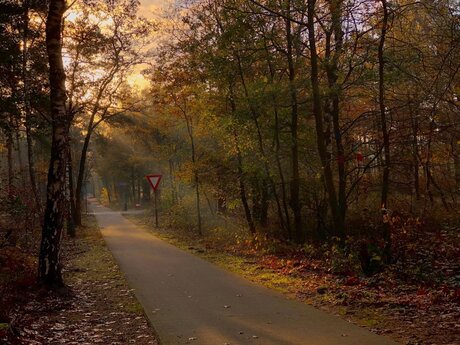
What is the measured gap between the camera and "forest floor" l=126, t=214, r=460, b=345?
5964 millimetres

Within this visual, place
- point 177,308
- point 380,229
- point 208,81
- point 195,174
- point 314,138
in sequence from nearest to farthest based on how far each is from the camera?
1. point 177,308
2. point 380,229
3. point 314,138
4. point 208,81
5. point 195,174

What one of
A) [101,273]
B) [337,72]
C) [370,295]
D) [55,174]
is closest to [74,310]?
[55,174]

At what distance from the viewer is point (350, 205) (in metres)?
16.3

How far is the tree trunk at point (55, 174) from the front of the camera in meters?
9.04

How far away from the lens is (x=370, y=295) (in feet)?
26.3

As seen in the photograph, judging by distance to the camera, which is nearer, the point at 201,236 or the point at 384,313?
the point at 384,313

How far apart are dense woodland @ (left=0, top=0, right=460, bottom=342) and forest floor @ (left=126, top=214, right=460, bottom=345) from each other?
518 mm

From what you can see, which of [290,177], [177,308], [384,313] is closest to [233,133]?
[290,177]

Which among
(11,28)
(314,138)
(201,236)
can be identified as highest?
(11,28)

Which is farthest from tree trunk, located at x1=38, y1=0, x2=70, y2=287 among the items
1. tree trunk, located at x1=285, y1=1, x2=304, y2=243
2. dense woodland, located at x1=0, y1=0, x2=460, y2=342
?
tree trunk, located at x1=285, y1=1, x2=304, y2=243

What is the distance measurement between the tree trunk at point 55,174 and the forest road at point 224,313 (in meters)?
1.96

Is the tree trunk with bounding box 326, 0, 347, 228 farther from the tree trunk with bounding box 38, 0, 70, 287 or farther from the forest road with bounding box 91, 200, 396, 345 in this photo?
the tree trunk with bounding box 38, 0, 70, 287

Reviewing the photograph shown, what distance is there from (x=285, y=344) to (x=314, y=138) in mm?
11262

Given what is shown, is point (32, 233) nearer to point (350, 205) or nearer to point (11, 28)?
point (11, 28)
